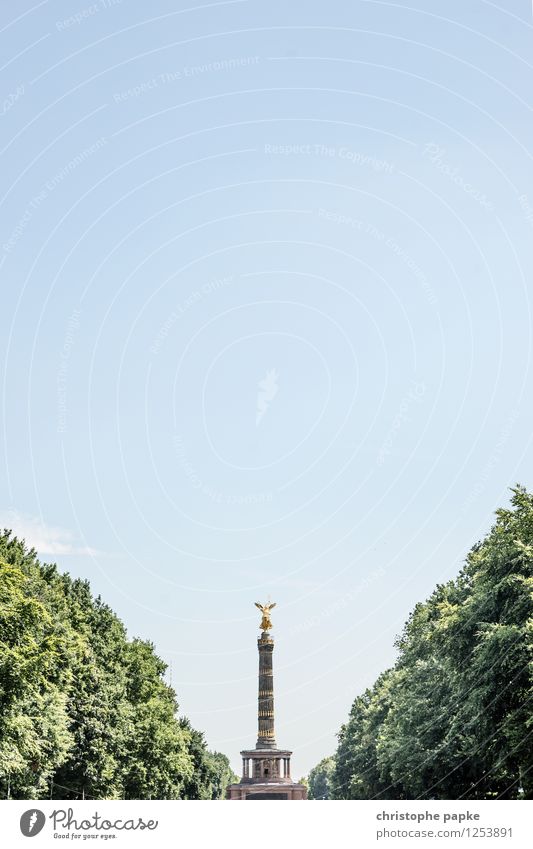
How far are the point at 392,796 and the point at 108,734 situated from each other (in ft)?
99.7

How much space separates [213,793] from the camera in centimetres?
16325

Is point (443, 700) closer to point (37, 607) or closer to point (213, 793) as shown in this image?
point (37, 607)

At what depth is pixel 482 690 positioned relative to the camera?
50.4 metres

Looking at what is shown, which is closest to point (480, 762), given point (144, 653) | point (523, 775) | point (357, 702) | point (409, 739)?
point (523, 775)

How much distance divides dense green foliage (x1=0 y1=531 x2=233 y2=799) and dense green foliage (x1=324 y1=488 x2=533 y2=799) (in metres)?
19.3

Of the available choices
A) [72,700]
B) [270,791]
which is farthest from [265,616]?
[72,700]

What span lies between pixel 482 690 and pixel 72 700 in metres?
30.9
